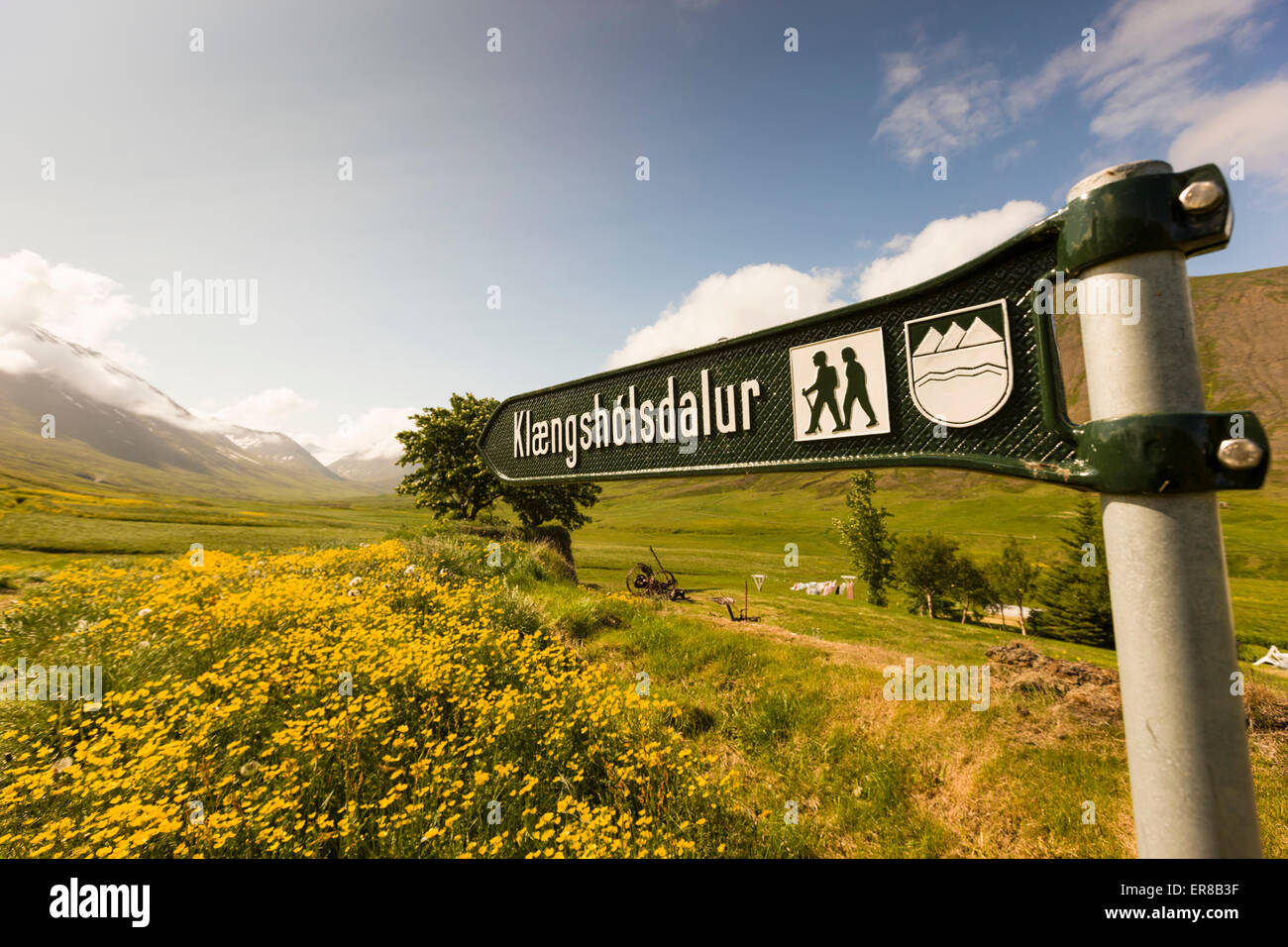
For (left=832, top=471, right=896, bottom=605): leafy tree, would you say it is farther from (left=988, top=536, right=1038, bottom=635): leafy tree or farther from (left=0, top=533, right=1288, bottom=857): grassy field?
(left=0, top=533, right=1288, bottom=857): grassy field

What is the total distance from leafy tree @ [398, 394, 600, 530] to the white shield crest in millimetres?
18460

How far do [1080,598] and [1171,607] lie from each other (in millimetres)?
56544

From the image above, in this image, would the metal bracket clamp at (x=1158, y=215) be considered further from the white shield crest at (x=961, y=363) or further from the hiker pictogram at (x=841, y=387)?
the hiker pictogram at (x=841, y=387)

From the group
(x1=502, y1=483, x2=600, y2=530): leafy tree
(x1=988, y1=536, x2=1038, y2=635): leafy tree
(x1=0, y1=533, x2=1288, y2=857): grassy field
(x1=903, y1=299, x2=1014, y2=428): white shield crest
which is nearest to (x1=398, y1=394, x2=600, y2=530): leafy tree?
(x1=502, y1=483, x2=600, y2=530): leafy tree

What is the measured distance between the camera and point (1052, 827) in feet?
10.3

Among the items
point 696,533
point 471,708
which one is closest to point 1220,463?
point 471,708

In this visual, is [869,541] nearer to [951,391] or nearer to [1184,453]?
[951,391]

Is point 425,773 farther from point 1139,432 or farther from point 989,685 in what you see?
point 989,685

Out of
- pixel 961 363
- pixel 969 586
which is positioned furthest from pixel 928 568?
pixel 961 363

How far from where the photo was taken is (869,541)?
145ft

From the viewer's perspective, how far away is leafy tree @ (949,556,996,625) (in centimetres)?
4894

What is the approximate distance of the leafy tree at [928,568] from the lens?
48438 mm

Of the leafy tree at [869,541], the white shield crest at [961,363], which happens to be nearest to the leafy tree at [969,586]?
the leafy tree at [869,541]
